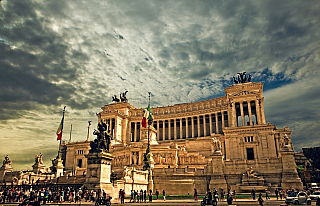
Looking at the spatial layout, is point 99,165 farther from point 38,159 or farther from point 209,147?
point 209,147

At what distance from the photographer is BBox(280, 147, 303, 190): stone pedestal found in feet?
119

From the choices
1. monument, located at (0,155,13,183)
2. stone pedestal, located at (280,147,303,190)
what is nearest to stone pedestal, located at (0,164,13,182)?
monument, located at (0,155,13,183)

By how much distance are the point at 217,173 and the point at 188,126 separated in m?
47.9

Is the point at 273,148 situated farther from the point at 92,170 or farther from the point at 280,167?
the point at 92,170

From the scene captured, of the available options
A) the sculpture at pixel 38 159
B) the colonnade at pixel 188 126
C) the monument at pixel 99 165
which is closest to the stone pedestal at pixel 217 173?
the monument at pixel 99 165

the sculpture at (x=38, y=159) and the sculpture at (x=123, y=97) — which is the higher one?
the sculpture at (x=123, y=97)

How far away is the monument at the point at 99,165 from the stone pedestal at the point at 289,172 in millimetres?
27087

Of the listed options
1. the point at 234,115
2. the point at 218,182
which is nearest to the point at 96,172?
the point at 218,182

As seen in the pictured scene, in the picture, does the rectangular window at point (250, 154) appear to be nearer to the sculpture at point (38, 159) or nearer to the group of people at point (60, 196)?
the group of people at point (60, 196)

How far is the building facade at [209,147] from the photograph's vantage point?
3878 centimetres

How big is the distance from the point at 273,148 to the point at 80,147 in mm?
53219

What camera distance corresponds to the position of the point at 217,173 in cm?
3881

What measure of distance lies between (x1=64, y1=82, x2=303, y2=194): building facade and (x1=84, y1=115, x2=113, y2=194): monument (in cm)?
778

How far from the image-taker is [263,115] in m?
68.4
